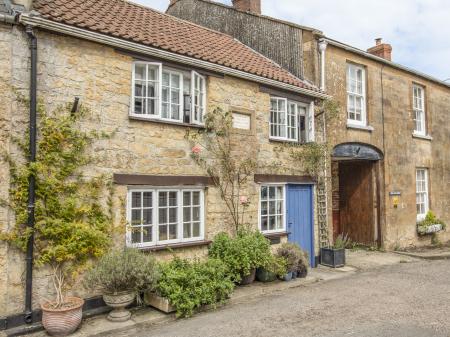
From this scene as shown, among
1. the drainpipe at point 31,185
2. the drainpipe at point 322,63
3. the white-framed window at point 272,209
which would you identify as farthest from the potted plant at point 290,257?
the drainpipe at point 31,185

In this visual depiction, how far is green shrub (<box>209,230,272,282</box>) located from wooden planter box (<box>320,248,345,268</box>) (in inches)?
115

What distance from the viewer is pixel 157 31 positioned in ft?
31.8

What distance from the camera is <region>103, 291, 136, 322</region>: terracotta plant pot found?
6.78 m

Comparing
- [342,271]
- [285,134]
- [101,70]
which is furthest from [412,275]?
[101,70]

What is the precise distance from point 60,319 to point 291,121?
8009 millimetres

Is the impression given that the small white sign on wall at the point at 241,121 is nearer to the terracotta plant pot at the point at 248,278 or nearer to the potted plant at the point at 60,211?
the terracotta plant pot at the point at 248,278

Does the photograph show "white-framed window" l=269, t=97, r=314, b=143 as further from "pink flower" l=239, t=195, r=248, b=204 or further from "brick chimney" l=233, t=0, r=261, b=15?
"brick chimney" l=233, t=0, r=261, b=15

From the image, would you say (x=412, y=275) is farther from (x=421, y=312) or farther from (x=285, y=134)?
(x=285, y=134)

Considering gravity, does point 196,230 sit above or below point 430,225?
above

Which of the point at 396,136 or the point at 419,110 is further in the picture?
the point at 419,110

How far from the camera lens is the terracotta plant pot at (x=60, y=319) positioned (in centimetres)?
612

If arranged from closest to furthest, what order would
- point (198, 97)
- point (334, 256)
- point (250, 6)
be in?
point (198, 97)
point (334, 256)
point (250, 6)

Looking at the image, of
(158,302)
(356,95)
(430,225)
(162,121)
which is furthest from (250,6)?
(158,302)

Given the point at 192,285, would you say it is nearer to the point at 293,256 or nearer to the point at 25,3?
the point at 293,256
